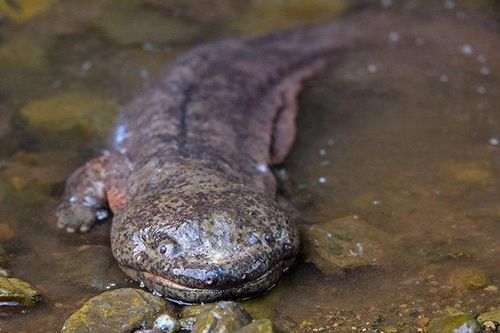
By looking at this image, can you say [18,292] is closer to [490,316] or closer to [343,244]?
[343,244]

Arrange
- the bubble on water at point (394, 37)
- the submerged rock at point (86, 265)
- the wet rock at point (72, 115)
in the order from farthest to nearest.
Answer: the bubble on water at point (394, 37)
the wet rock at point (72, 115)
the submerged rock at point (86, 265)

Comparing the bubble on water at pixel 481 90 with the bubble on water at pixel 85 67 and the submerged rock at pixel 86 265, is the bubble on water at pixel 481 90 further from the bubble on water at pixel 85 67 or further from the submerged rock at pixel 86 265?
the submerged rock at pixel 86 265

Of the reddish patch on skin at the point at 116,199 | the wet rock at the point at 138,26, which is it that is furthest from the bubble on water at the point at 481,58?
the reddish patch on skin at the point at 116,199

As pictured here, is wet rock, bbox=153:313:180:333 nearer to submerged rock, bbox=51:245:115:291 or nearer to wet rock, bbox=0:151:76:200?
submerged rock, bbox=51:245:115:291

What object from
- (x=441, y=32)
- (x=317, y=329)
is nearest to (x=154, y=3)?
(x=441, y=32)

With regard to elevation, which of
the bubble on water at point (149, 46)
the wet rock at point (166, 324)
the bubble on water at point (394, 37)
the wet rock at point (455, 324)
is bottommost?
the bubble on water at point (394, 37)

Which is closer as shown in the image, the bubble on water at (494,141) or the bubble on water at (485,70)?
the bubble on water at (494,141)

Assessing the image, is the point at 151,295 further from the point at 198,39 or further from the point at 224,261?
the point at 198,39

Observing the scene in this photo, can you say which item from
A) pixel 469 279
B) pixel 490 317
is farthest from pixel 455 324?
pixel 469 279
